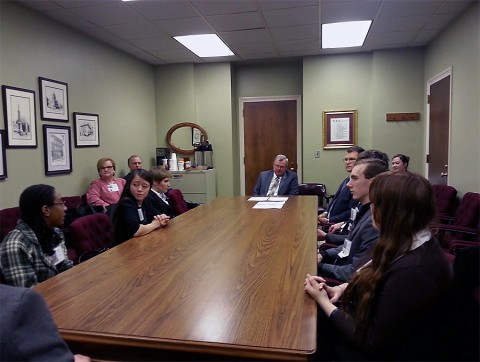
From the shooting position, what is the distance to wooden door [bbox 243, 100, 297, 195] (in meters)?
6.53

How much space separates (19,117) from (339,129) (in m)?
4.46

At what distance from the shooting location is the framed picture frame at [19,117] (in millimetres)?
3377

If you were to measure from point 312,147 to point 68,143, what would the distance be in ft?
12.1

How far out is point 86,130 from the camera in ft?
14.9

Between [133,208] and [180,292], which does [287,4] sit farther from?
[180,292]

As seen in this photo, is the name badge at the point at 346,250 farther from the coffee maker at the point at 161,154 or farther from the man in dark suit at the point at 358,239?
the coffee maker at the point at 161,154

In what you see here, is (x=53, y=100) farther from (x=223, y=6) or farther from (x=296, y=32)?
(x=296, y=32)

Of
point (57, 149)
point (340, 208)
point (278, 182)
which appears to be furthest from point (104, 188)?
point (340, 208)

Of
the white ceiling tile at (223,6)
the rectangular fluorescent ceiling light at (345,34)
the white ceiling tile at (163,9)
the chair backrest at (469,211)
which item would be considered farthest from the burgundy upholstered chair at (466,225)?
the white ceiling tile at (163,9)

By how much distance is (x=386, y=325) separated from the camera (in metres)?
1.04

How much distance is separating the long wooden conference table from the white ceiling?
261cm

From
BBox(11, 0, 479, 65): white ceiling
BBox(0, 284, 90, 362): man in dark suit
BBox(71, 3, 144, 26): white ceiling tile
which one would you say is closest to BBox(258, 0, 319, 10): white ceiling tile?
BBox(11, 0, 479, 65): white ceiling

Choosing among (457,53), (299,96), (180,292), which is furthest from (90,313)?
(299,96)

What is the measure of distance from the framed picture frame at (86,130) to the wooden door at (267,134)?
9.26 ft
